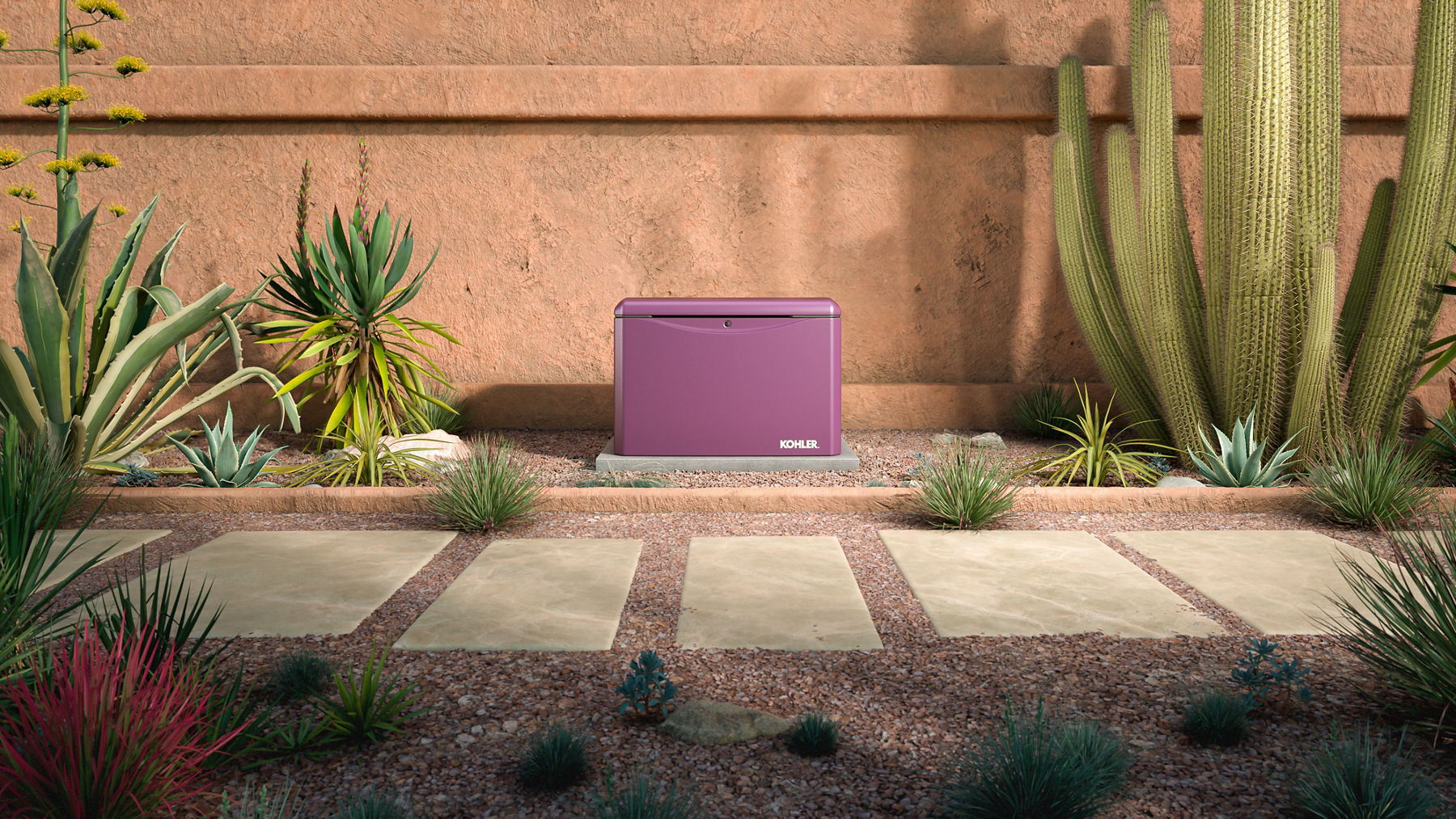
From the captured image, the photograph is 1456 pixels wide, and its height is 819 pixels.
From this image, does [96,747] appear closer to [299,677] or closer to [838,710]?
[299,677]

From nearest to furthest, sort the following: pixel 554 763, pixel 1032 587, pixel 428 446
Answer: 1. pixel 554 763
2. pixel 1032 587
3. pixel 428 446

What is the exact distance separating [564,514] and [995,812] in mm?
2710

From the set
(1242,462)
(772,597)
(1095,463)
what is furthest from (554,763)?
(1242,462)

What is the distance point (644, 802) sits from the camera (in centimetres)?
144

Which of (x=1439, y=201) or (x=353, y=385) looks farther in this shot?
(x=353, y=385)

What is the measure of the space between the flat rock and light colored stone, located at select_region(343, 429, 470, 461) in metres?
3.13

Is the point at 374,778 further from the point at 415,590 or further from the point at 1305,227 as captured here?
the point at 1305,227

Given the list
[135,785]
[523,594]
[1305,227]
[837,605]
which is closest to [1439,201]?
[1305,227]

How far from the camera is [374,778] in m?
1.66

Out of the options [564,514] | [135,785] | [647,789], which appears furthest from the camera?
[564,514]

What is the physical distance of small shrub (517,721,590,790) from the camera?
1.64m

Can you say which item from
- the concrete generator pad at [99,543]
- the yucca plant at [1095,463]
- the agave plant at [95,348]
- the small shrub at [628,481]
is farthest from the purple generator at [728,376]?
the concrete generator pad at [99,543]

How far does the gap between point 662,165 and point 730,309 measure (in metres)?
1.84

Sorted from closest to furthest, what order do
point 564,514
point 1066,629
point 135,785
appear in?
point 135,785 < point 1066,629 < point 564,514
